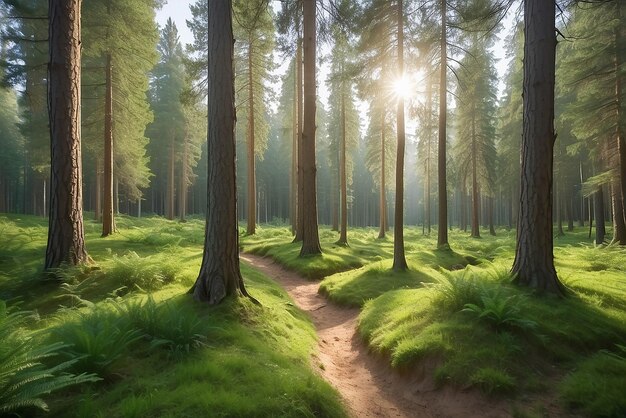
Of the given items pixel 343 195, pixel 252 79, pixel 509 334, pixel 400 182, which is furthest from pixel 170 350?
Answer: pixel 252 79

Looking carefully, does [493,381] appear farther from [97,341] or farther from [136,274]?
[136,274]

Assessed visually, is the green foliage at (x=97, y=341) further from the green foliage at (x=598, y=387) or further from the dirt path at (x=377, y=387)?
the green foliage at (x=598, y=387)

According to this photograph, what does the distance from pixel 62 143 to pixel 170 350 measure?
19.4 ft

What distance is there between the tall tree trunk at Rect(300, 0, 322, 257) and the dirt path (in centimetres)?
598

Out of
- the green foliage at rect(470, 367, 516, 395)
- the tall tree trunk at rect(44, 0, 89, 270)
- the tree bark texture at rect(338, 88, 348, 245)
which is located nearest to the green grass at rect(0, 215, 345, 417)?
the tall tree trunk at rect(44, 0, 89, 270)

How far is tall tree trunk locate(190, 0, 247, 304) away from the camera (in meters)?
5.74

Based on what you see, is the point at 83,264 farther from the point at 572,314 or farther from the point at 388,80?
the point at 388,80

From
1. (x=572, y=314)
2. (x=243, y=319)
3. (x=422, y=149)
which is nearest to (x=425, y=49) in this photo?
(x=572, y=314)

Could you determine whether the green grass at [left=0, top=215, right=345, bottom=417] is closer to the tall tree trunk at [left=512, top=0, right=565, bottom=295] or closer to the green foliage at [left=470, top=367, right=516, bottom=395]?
the green foliage at [left=470, top=367, right=516, bottom=395]

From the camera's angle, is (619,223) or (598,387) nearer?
(598,387)

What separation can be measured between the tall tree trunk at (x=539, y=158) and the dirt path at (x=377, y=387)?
11.5ft

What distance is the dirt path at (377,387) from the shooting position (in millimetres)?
4062

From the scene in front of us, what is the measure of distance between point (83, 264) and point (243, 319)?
454cm

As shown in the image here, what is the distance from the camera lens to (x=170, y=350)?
13.1 ft
